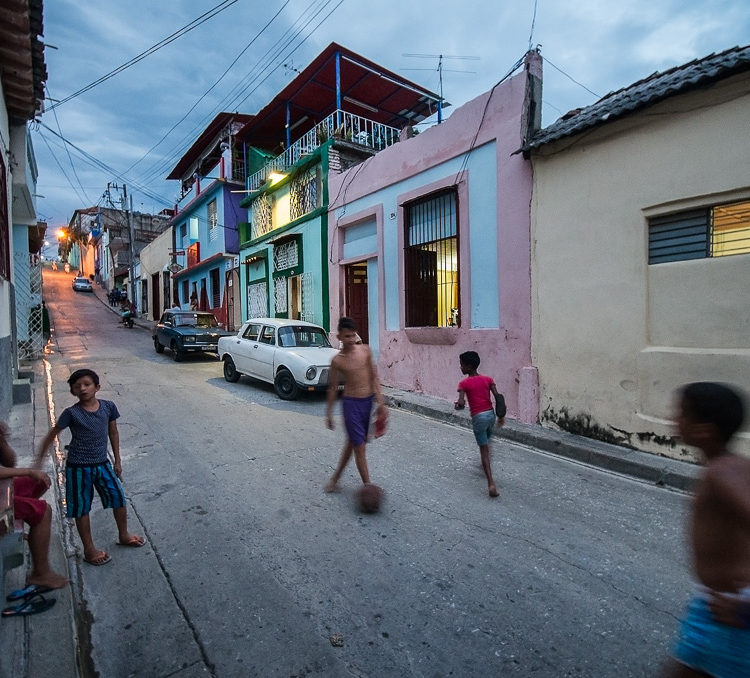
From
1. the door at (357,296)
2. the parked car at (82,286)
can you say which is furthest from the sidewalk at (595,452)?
the parked car at (82,286)

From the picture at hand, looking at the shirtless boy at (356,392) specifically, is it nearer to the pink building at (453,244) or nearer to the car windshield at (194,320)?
the pink building at (453,244)

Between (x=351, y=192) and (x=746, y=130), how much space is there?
8.42 metres

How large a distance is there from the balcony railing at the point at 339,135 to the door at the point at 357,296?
378cm

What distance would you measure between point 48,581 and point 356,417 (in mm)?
2505

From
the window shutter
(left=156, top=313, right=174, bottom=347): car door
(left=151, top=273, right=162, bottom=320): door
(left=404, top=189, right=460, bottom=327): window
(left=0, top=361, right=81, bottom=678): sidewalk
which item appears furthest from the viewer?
(left=151, top=273, right=162, bottom=320): door

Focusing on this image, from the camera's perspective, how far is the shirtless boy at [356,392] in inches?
173

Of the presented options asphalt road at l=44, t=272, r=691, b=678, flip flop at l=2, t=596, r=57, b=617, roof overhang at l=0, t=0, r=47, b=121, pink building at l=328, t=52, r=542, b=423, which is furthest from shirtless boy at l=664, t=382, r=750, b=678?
roof overhang at l=0, t=0, r=47, b=121

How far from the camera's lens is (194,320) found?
51.6 feet

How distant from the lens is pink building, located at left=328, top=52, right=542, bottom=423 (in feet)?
24.6

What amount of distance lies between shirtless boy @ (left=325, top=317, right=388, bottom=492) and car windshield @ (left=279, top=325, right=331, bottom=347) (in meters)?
5.42

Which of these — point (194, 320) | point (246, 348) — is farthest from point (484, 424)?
point (194, 320)

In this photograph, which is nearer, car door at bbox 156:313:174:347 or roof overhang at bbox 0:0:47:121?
roof overhang at bbox 0:0:47:121

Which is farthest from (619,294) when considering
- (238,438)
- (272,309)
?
(272,309)

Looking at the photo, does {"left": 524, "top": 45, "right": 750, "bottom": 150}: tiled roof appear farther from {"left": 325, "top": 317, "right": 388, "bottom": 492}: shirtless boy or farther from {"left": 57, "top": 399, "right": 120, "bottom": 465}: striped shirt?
{"left": 57, "top": 399, "right": 120, "bottom": 465}: striped shirt
